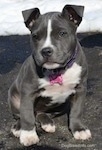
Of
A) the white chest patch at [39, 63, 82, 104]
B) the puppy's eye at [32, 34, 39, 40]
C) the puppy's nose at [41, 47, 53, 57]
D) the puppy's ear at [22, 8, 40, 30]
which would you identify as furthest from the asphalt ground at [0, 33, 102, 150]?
the puppy's ear at [22, 8, 40, 30]

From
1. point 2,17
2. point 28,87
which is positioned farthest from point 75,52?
point 2,17

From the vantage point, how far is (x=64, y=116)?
5379 millimetres

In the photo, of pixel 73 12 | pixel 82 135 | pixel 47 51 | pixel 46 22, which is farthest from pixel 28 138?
pixel 73 12

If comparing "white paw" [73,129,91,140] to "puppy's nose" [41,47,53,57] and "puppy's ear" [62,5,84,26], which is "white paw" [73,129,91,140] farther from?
"puppy's ear" [62,5,84,26]

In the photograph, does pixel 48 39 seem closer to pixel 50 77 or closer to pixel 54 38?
pixel 54 38

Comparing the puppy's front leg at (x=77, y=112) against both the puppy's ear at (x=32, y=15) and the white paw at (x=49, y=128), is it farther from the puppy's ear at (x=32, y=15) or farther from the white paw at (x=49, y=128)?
the puppy's ear at (x=32, y=15)

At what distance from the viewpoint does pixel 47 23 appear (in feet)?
15.2

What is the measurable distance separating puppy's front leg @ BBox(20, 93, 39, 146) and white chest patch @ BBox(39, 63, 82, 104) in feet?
0.68

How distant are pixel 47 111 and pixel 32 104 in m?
0.44

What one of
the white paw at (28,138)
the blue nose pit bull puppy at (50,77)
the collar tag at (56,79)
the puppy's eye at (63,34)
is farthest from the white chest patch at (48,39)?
the white paw at (28,138)

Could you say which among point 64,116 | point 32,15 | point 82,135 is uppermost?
point 32,15

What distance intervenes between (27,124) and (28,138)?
13 centimetres

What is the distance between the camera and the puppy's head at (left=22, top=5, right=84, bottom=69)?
14.9 ft

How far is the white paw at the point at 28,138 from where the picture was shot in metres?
4.79
